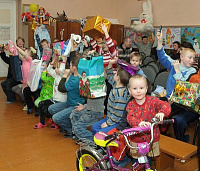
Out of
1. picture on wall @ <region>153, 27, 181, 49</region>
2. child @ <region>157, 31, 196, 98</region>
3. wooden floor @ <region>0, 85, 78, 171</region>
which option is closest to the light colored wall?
picture on wall @ <region>153, 27, 181, 49</region>

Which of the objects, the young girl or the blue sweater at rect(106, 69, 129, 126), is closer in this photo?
the young girl

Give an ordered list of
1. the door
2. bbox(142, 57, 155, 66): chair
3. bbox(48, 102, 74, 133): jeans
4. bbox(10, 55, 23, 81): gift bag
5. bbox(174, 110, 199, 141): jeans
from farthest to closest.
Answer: the door, bbox(142, 57, 155, 66): chair, bbox(10, 55, 23, 81): gift bag, bbox(48, 102, 74, 133): jeans, bbox(174, 110, 199, 141): jeans

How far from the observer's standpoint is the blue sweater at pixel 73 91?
374 cm

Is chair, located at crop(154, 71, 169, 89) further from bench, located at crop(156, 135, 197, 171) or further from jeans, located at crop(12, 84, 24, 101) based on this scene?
jeans, located at crop(12, 84, 24, 101)

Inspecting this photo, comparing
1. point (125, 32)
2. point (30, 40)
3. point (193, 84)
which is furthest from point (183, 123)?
point (125, 32)

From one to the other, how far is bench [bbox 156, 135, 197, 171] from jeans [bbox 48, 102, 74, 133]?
4.89 feet

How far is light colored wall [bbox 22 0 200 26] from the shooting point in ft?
23.5

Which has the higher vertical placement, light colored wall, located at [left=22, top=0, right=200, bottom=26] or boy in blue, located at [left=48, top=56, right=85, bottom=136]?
light colored wall, located at [left=22, top=0, right=200, bottom=26]

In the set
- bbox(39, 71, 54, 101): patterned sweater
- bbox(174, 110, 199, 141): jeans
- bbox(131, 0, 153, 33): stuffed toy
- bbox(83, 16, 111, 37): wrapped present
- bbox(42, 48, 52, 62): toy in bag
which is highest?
bbox(131, 0, 153, 33): stuffed toy

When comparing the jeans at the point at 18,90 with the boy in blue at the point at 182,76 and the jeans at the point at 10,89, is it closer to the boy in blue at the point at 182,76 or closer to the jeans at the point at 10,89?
the jeans at the point at 10,89

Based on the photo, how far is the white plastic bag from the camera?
4.83 m

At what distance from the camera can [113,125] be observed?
3008 millimetres

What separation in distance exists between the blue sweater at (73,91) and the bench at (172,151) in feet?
4.68

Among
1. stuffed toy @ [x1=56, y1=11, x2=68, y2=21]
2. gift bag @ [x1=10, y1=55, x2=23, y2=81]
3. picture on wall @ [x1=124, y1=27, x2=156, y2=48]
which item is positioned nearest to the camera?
gift bag @ [x1=10, y1=55, x2=23, y2=81]
